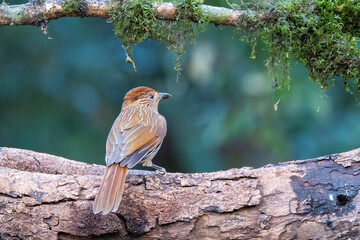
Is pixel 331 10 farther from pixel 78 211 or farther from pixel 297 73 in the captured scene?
pixel 297 73

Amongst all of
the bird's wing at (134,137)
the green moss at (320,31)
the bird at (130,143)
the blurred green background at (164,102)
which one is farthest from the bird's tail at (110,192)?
the blurred green background at (164,102)

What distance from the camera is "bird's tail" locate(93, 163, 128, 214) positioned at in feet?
12.3

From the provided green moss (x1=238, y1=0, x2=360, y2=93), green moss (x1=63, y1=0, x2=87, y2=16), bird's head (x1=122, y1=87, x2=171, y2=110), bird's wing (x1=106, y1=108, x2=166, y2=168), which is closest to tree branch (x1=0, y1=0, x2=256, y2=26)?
green moss (x1=63, y1=0, x2=87, y2=16)

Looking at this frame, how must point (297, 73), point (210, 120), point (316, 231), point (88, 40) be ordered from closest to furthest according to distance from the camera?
point (316, 231)
point (297, 73)
point (210, 120)
point (88, 40)

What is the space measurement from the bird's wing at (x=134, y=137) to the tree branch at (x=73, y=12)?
907mm

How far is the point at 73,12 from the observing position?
4.24 meters

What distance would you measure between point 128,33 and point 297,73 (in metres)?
3.11

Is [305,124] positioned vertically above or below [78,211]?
above

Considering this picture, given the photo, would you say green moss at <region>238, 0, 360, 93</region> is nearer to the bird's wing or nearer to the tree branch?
the tree branch

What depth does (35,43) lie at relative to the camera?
29.6ft

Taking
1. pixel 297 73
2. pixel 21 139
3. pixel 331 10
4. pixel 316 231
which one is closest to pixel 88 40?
pixel 21 139

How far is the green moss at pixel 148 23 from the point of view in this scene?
4.31m

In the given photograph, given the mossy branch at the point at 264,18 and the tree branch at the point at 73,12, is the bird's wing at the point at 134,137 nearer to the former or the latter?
the mossy branch at the point at 264,18

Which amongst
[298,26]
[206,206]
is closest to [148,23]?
[298,26]
